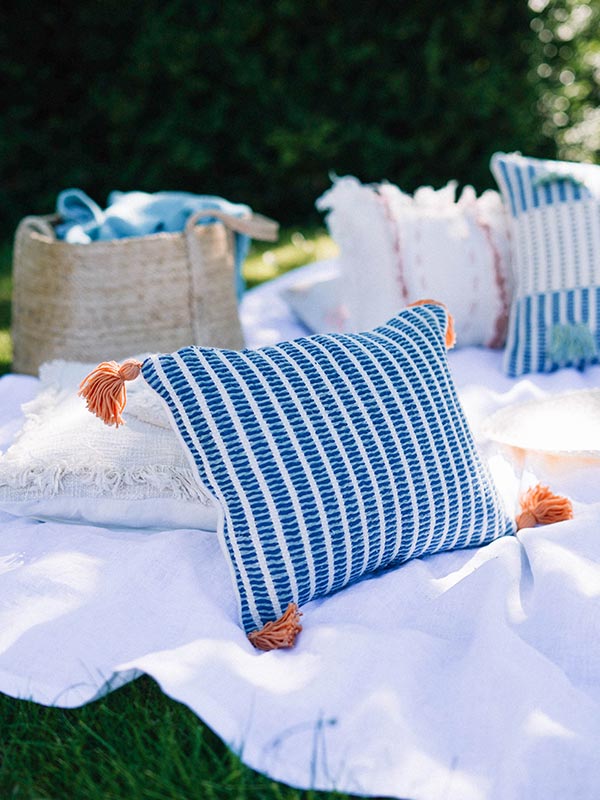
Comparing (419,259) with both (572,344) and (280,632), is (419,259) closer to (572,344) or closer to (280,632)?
(572,344)

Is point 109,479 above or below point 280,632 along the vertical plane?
above

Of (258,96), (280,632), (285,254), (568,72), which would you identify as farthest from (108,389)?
(568,72)

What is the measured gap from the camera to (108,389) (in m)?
1.22

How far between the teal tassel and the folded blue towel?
0.90 m

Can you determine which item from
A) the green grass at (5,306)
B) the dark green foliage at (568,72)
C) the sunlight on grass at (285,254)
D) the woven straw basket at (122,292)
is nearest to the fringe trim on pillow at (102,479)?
the woven straw basket at (122,292)

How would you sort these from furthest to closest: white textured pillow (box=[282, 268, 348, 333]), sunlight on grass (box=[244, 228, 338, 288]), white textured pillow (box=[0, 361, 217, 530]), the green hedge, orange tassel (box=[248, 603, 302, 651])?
the green hedge, sunlight on grass (box=[244, 228, 338, 288]), white textured pillow (box=[282, 268, 348, 333]), white textured pillow (box=[0, 361, 217, 530]), orange tassel (box=[248, 603, 302, 651])

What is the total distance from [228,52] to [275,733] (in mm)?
3502

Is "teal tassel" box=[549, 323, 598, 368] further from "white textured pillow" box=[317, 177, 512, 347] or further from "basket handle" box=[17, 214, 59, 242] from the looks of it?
"basket handle" box=[17, 214, 59, 242]

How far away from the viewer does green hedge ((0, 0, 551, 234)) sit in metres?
3.92

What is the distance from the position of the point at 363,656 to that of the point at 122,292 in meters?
1.34

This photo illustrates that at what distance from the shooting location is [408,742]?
97 cm

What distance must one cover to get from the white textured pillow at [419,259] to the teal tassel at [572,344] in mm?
192

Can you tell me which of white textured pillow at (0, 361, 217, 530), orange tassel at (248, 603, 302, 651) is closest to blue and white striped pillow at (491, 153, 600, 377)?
white textured pillow at (0, 361, 217, 530)

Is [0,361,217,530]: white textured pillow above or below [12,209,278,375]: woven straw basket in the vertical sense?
below
